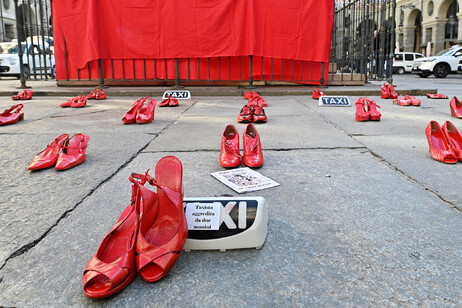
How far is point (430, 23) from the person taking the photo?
121ft

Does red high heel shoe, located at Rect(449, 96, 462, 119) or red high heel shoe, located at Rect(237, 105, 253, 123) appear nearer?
red high heel shoe, located at Rect(237, 105, 253, 123)

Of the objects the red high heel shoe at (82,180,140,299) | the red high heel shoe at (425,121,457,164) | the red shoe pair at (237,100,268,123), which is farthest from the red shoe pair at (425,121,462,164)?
the red high heel shoe at (82,180,140,299)

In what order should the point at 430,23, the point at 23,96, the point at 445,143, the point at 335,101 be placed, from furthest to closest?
→ the point at 430,23 < the point at 23,96 < the point at 335,101 < the point at 445,143

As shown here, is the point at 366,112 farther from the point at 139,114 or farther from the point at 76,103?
the point at 76,103

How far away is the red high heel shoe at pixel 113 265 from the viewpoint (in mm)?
1181

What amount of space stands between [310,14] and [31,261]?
7626 millimetres

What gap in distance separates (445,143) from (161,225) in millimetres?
2281

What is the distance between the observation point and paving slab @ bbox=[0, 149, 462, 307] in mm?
1179

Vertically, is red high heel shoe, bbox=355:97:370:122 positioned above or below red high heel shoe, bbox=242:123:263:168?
above

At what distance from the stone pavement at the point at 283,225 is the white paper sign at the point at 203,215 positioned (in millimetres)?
101

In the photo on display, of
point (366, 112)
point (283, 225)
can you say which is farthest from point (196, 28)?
point (283, 225)

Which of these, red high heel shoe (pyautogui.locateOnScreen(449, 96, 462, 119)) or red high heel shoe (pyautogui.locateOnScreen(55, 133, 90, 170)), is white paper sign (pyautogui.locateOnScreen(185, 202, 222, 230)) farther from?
red high heel shoe (pyautogui.locateOnScreen(449, 96, 462, 119))

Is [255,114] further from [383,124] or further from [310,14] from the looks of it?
[310,14]

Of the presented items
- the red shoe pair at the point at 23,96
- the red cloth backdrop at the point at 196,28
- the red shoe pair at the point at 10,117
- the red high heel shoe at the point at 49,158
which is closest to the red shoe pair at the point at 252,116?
the red high heel shoe at the point at 49,158
